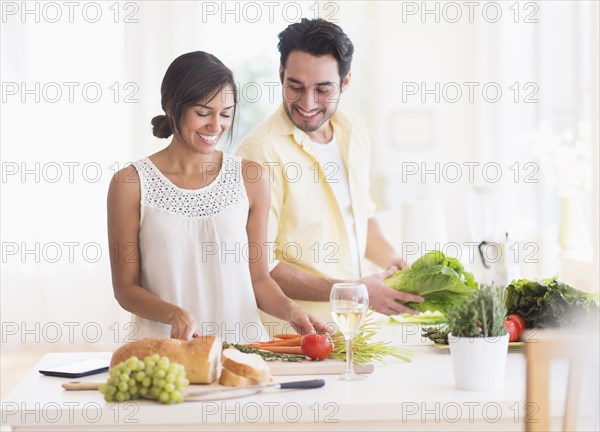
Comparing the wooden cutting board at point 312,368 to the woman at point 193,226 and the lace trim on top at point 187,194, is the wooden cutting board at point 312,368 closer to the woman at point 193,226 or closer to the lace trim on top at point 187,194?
the woman at point 193,226

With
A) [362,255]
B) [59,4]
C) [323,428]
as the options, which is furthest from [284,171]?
[59,4]

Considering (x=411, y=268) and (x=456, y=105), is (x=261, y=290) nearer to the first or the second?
(x=411, y=268)

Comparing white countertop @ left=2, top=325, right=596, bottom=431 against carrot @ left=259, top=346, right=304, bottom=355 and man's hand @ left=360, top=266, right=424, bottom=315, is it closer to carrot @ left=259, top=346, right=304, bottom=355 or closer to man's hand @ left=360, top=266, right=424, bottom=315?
carrot @ left=259, top=346, right=304, bottom=355

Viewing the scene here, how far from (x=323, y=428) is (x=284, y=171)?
3.97 feet

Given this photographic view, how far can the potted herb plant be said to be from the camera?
173 centimetres

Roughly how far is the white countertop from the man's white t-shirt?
1185mm

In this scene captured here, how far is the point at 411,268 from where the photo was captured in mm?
2406

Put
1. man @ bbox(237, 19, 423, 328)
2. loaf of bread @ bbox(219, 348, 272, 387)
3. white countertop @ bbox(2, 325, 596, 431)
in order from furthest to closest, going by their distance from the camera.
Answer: man @ bbox(237, 19, 423, 328), loaf of bread @ bbox(219, 348, 272, 387), white countertop @ bbox(2, 325, 596, 431)

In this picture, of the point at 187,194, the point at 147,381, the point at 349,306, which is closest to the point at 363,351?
A: the point at 349,306

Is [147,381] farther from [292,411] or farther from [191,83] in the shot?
[191,83]

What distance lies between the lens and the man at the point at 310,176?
8.95ft

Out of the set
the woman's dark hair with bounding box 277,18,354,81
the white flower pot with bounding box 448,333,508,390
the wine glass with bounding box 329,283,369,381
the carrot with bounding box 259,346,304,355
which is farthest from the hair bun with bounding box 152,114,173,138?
the white flower pot with bounding box 448,333,508,390

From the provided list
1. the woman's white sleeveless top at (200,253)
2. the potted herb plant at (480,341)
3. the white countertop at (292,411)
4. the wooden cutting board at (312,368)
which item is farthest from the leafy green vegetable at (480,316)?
the woman's white sleeveless top at (200,253)

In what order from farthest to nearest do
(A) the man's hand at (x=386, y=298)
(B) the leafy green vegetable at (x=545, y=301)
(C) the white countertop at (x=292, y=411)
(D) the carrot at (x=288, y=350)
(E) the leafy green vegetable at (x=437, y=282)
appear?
(A) the man's hand at (x=386, y=298)
(E) the leafy green vegetable at (x=437, y=282)
(B) the leafy green vegetable at (x=545, y=301)
(D) the carrot at (x=288, y=350)
(C) the white countertop at (x=292, y=411)
